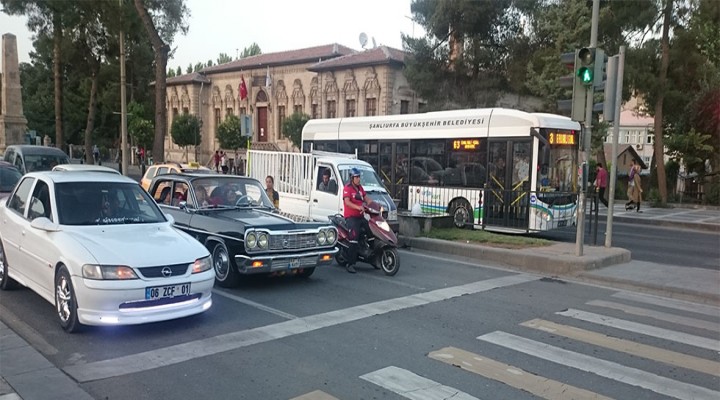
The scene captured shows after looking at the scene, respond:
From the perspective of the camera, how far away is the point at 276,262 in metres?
7.86

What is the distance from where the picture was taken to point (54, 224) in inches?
247

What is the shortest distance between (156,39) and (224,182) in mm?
17196

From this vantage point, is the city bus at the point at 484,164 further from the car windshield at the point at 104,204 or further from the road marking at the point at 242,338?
the car windshield at the point at 104,204

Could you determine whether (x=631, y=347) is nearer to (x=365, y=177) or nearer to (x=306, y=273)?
(x=306, y=273)

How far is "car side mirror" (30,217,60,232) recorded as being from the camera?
6164mm

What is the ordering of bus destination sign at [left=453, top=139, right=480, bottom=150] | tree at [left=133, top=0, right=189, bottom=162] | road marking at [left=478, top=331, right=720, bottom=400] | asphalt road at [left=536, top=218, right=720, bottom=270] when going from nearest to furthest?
road marking at [left=478, top=331, right=720, bottom=400] < asphalt road at [left=536, top=218, right=720, bottom=270] < bus destination sign at [left=453, top=139, right=480, bottom=150] < tree at [left=133, top=0, right=189, bottom=162]

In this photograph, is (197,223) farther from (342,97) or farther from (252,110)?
(252,110)

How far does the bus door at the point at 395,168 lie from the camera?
689 inches

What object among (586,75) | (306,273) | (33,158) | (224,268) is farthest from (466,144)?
(33,158)

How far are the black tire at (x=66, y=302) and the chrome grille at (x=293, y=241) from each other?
8.96 feet

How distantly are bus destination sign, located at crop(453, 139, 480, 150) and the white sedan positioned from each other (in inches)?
404

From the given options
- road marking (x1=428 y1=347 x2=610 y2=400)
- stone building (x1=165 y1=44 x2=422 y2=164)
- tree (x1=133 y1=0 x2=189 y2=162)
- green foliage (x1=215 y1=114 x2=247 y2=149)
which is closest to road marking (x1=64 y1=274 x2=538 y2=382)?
road marking (x1=428 y1=347 x2=610 y2=400)

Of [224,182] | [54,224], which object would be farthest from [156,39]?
[54,224]

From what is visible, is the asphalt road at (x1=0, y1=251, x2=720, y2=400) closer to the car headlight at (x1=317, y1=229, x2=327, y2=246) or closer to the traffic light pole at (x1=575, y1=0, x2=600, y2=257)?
the car headlight at (x1=317, y1=229, x2=327, y2=246)
